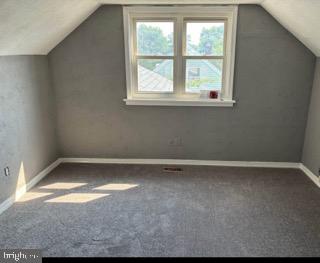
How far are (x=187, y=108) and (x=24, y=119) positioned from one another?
189cm

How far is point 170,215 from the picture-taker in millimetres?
2389

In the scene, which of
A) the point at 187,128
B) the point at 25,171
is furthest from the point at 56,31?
the point at 187,128

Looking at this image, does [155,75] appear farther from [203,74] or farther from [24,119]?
[24,119]

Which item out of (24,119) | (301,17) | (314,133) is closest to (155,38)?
(301,17)

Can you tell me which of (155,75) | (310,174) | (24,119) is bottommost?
(310,174)

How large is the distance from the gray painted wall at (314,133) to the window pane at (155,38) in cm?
176

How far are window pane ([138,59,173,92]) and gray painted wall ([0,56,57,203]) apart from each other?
118cm

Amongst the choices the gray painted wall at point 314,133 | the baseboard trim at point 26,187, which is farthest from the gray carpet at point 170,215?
the gray painted wall at point 314,133

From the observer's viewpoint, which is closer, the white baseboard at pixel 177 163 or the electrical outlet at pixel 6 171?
the electrical outlet at pixel 6 171

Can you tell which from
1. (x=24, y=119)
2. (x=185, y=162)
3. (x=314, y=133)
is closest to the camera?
(x=24, y=119)

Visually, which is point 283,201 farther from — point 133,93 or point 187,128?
point 133,93

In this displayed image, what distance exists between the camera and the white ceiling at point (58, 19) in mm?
2041

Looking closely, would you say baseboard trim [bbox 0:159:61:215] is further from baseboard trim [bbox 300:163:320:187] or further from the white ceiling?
baseboard trim [bbox 300:163:320:187]

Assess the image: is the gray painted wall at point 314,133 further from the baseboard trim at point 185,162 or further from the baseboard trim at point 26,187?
the baseboard trim at point 26,187
